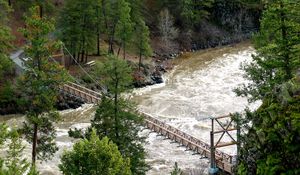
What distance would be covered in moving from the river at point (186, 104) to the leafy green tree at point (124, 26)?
5.53m

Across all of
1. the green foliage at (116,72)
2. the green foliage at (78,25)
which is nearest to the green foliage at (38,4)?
the green foliage at (78,25)

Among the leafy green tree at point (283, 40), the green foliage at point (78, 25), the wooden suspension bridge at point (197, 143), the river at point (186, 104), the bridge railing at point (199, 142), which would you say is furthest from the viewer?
the green foliage at point (78, 25)

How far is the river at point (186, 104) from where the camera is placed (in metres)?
34.8

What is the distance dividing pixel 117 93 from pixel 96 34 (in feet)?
91.1

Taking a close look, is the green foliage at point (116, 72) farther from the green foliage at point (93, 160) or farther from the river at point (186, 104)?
the river at point (186, 104)

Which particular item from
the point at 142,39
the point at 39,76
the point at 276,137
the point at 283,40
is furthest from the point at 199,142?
the point at 142,39

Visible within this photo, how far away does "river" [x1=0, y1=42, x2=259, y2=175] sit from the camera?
34.8m

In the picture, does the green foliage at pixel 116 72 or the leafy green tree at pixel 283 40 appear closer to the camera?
the leafy green tree at pixel 283 40

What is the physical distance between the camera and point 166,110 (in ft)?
145

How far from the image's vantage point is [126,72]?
88.4 feet

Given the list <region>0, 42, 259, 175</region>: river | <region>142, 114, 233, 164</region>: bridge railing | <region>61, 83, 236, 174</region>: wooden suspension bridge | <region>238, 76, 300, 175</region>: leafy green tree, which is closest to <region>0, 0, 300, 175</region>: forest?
<region>238, 76, 300, 175</region>: leafy green tree

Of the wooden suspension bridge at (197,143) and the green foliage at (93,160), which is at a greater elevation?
the green foliage at (93,160)

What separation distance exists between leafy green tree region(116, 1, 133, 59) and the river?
553 cm

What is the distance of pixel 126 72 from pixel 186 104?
18.9 metres
